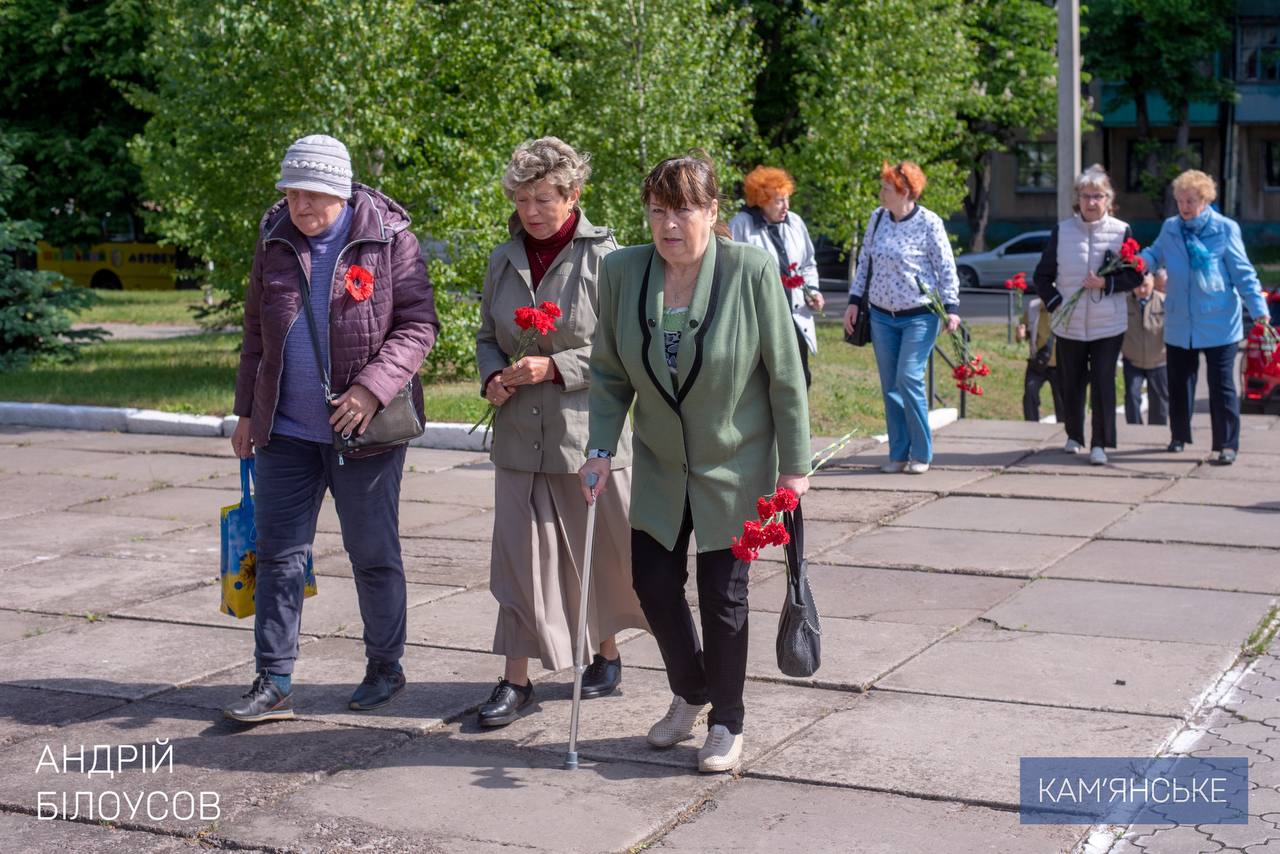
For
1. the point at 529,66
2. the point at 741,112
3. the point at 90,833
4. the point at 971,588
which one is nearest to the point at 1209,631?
the point at 971,588

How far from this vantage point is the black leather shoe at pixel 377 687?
5590mm

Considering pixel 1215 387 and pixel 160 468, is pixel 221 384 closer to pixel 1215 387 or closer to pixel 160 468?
pixel 160 468

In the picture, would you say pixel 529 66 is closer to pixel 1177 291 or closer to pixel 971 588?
pixel 1177 291

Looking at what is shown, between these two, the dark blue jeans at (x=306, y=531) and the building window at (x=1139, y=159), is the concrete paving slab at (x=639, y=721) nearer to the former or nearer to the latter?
the dark blue jeans at (x=306, y=531)

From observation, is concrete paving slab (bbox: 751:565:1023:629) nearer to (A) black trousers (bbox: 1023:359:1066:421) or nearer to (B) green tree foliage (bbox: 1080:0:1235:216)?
(A) black trousers (bbox: 1023:359:1066:421)

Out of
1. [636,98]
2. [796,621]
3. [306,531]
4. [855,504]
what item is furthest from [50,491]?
[636,98]

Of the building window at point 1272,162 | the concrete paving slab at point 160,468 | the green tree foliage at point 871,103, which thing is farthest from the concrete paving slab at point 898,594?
the building window at point 1272,162

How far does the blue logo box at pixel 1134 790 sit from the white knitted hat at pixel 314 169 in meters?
2.84

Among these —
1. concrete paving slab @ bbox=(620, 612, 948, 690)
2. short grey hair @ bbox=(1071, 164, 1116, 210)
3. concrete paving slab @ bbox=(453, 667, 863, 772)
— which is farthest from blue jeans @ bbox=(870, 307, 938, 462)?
concrete paving slab @ bbox=(453, 667, 863, 772)

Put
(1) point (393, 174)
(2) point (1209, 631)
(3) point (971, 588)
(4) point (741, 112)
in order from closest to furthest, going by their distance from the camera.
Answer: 1. (2) point (1209, 631)
2. (3) point (971, 588)
3. (1) point (393, 174)
4. (4) point (741, 112)

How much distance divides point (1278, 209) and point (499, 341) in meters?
50.7

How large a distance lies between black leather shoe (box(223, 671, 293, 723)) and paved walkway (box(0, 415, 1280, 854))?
5 centimetres

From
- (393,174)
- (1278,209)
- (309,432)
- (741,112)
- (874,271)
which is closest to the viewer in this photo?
(309,432)

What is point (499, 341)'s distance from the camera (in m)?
5.58
